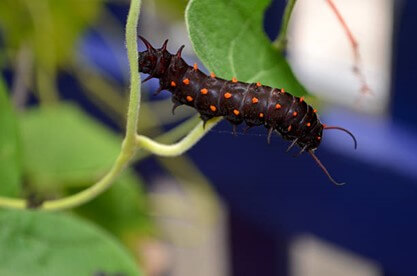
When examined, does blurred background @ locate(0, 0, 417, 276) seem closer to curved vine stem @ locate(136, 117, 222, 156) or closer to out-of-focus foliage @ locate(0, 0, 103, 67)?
out-of-focus foliage @ locate(0, 0, 103, 67)

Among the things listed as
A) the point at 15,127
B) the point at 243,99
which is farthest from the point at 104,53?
the point at 243,99

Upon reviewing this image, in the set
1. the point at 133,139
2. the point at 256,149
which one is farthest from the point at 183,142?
the point at 256,149

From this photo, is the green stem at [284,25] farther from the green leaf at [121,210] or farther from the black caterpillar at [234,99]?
the green leaf at [121,210]

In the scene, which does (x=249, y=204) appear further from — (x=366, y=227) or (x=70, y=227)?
(x=70, y=227)

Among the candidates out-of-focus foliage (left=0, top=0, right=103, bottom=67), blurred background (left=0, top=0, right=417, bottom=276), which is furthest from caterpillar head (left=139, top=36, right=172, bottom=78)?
out-of-focus foliage (left=0, top=0, right=103, bottom=67)

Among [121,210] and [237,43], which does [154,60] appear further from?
[121,210]
